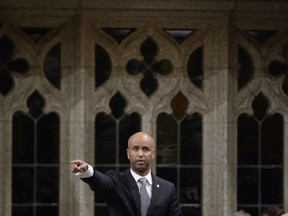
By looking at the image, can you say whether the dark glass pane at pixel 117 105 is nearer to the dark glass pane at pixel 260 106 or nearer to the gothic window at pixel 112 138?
the gothic window at pixel 112 138

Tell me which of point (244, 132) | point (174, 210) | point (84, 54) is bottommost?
point (174, 210)

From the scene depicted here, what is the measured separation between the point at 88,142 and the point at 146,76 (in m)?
0.77

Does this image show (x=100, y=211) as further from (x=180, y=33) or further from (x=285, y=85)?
(x=285, y=85)

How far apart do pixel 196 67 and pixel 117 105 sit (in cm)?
77

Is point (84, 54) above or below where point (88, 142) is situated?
above

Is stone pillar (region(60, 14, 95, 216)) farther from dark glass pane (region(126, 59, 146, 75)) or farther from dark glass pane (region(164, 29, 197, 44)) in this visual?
dark glass pane (region(164, 29, 197, 44))

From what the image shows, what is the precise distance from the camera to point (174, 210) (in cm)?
578

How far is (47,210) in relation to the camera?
28.1 ft

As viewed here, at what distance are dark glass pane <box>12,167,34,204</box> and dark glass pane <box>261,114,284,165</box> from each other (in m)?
2.03

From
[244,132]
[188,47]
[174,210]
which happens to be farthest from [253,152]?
[174,210]

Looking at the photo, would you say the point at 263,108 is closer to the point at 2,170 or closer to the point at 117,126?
the point at 117,126

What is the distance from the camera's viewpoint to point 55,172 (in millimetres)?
8570

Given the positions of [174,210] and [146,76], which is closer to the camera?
[174,210]

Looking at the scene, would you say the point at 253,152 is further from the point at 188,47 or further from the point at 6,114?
the point at 6,114
